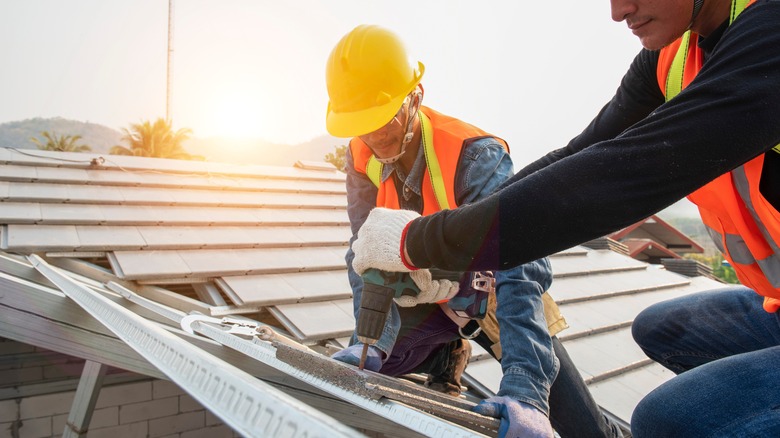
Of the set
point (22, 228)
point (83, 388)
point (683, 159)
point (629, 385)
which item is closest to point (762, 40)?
point (683, 159)

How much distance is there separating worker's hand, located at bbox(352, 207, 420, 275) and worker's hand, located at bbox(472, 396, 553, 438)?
475mm

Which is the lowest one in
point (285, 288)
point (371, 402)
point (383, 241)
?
point (285, 288)

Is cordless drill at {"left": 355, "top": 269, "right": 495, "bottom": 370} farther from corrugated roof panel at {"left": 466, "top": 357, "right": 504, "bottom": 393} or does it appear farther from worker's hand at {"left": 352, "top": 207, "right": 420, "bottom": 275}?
corrugated roof panel at {"left": 466, "top": 357, "right": 504, "bottom": 393}

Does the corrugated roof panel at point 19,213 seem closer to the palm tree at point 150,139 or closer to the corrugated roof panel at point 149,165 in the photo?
the corrugated roof panel at point 149,165

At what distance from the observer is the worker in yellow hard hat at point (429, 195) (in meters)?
1.97

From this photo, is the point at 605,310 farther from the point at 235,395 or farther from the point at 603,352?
the point at 235,395

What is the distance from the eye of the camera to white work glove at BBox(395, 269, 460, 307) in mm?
2000

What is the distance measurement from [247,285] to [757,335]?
254 cm

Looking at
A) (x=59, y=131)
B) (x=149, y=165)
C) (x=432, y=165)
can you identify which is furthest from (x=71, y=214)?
(x=59, y=131)

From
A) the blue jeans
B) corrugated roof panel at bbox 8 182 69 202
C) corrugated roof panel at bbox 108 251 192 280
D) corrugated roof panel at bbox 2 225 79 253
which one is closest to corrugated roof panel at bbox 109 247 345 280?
corrugated roof panel at bbox 108 251 192 280

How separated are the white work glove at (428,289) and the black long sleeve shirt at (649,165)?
0.64m

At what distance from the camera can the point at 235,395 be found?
2.99ft

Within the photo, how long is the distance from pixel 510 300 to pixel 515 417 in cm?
48

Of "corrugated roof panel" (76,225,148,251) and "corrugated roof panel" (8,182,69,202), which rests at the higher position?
"corrugated roof panel" (8,182,69,202)
